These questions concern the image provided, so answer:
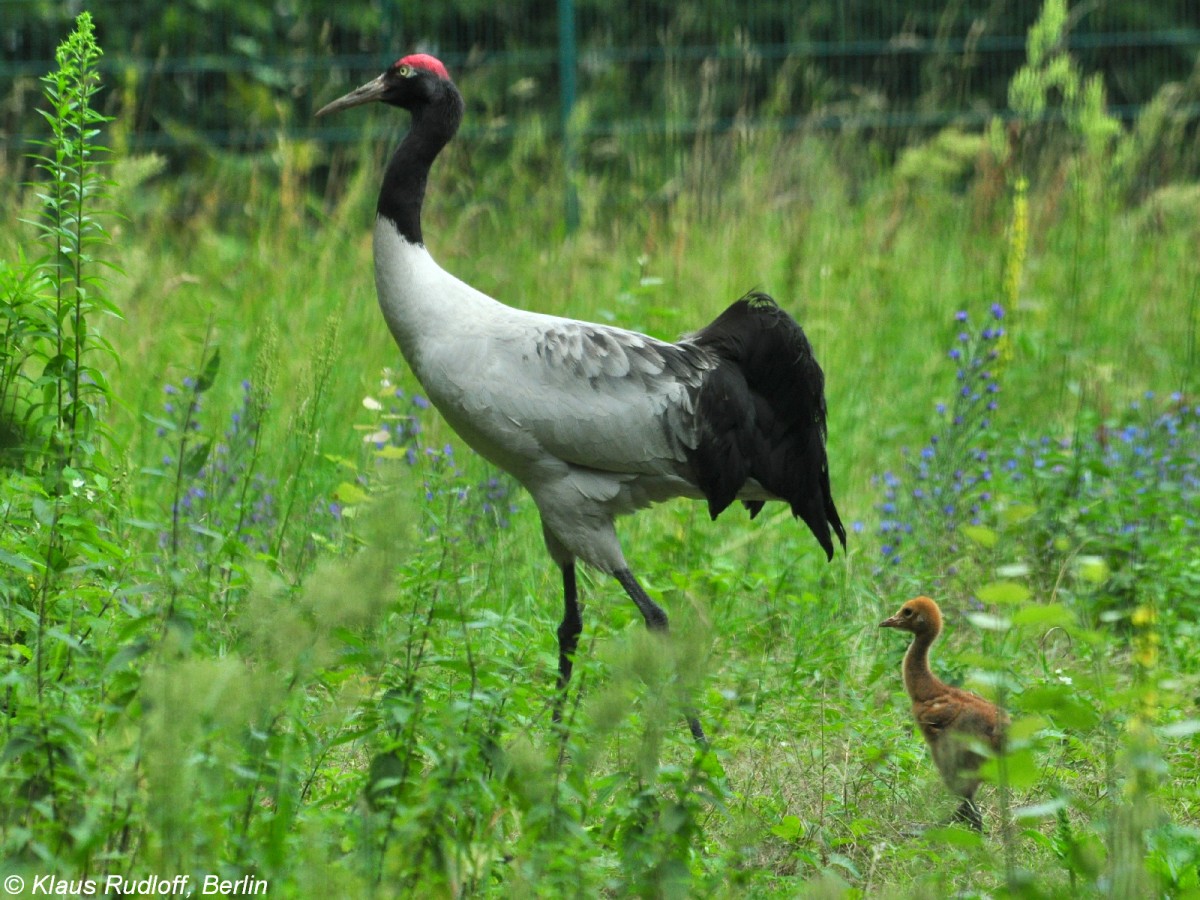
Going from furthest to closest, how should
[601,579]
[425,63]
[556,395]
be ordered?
[601,579], [425,63], [556,395]

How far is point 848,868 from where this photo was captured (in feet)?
10.8

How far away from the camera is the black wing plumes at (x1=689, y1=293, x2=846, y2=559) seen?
4.40 m

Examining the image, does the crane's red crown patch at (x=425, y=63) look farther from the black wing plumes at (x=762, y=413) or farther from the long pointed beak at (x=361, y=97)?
the black wing plumes at (x=762, y=413)

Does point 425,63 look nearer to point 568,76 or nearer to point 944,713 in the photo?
point 944,713

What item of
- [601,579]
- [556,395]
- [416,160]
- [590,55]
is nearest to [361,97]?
[416,160]

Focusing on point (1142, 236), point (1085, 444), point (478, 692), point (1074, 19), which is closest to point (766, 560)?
point (1085, 444)

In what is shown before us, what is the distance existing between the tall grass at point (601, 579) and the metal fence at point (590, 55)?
51 cm

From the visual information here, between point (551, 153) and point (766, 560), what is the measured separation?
4.85 m

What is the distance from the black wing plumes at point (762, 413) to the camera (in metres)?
4.40

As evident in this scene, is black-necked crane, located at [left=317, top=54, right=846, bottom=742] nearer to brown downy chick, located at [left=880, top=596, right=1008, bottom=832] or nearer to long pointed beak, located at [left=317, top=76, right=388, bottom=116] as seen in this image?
long pointed beak, located at [left=317, top=76, right=388, bottom=116]

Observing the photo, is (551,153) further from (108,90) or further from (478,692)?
(478,692)

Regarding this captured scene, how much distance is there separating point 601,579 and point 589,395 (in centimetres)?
124

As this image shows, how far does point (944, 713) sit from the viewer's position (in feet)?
12.8

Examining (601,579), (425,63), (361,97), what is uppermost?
(425,63)
